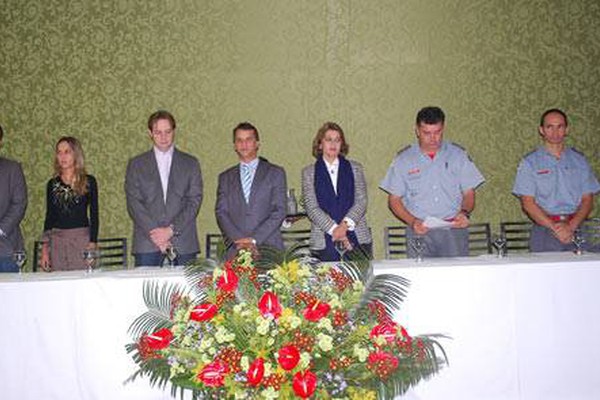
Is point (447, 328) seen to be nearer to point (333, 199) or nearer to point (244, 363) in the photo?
point (333, 199)

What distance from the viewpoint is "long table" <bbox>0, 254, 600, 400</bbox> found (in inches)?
120

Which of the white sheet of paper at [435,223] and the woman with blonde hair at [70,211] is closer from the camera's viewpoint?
the white sheet of paper at [435,223]

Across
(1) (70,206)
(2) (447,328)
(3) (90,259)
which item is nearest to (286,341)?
(2) (447,328)

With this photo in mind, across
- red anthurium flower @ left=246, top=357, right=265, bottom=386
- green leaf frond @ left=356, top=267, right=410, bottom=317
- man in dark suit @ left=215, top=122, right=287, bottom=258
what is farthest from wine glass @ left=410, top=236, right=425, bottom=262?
red anthurium flower @ left=246, top=357, right=265, bottom=386

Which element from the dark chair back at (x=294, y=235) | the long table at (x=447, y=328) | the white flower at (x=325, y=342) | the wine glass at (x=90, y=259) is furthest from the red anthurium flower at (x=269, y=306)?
the dark chair back at (x=294, y=235)

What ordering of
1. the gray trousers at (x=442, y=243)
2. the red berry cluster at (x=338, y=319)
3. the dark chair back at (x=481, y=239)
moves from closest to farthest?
the red berry cluster at (x=338, y=319) < the gray trousers at (x=442, y=243) < the dark chair back at (x=481, y=239)

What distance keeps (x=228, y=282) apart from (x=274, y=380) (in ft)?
0.81

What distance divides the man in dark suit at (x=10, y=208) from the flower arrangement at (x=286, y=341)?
3165mm

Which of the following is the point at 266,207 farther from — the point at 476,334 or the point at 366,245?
the point at 476,334

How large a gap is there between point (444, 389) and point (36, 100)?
176 inches

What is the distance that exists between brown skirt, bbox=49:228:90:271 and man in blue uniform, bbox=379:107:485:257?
6.69 ft

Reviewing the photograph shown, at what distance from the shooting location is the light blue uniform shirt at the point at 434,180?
4535mm

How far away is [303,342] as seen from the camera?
153cm

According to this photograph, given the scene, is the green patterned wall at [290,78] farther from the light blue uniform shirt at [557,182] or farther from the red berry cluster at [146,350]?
the red berry cluster at [146,350]
